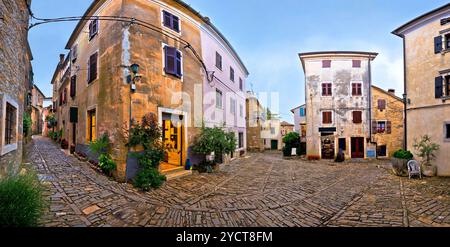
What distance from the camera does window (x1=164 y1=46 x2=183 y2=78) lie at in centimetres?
820

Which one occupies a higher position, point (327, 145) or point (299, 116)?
point (299, 116)

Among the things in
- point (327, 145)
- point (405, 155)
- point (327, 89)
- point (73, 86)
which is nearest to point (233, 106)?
point (327, 89)

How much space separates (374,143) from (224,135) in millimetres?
16272

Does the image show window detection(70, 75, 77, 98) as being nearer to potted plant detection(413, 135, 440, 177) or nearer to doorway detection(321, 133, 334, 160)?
potted plant detection(413, 135, 440, 177)

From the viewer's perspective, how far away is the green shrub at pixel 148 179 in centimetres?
618

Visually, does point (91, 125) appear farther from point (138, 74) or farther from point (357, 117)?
point (357, 117)

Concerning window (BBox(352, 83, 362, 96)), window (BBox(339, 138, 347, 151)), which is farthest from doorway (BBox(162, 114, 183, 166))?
window (BBox(352, 83, 362, 96))

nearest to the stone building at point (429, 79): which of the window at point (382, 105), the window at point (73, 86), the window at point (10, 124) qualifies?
the window at point (382, 105)

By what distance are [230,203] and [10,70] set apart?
688 centimetres

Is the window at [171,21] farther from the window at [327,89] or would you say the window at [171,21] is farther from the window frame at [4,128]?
the window at [327,89]

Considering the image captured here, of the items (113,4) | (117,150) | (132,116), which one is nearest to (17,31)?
(113,4)

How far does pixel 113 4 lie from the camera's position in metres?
7.05

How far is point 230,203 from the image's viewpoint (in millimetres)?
5559

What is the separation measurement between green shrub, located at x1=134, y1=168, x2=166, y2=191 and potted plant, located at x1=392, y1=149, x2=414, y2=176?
39.8ft
